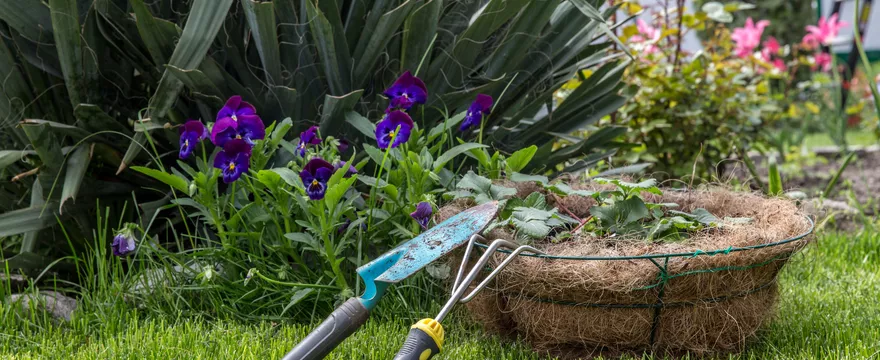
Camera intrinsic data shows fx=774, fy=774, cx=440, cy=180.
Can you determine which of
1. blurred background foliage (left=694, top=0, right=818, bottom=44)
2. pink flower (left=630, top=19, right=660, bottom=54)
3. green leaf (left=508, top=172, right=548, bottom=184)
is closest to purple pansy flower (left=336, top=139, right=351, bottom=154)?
green leaf (left=508, top=172, right=548, bottom=184)

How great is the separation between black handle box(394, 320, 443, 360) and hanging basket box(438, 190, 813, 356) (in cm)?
29

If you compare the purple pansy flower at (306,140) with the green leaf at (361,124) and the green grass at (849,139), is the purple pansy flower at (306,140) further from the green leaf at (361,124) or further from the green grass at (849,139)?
the green grass at (849,139)

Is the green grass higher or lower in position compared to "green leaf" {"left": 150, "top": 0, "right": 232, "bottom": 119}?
lower


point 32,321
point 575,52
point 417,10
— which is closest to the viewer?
point 32,321

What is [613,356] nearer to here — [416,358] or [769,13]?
[416,358]

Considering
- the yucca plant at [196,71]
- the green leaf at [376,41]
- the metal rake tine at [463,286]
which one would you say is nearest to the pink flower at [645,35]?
the yucca plant at [196,71]

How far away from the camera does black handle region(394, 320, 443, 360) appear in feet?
4.04

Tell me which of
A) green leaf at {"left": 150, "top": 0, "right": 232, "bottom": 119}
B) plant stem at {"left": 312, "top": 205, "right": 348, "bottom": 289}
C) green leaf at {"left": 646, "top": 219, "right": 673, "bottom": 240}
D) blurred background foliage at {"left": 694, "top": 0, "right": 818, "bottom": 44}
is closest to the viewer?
green leaf at {"left": 646, "top": 219, "right": 673, "bottom": 240}

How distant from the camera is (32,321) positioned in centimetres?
192

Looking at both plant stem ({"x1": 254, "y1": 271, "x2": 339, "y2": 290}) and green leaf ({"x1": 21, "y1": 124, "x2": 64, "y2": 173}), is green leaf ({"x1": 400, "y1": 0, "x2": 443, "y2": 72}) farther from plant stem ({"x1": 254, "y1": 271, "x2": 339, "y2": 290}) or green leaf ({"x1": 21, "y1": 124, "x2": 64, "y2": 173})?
green leaf ({"x1": 21, "y1": 124, "x2": 64, "y2": 173})

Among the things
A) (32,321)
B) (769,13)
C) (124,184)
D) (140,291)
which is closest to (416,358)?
(140,291)

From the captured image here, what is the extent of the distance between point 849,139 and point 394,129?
540 centimetres

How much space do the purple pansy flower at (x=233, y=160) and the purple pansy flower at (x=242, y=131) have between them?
0.9 inches

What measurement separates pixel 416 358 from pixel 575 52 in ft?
5.15
